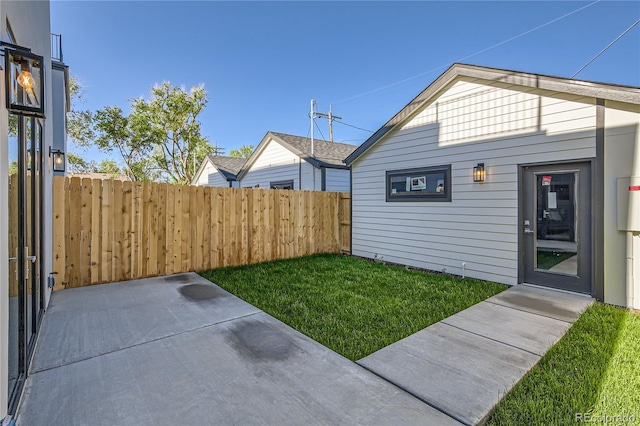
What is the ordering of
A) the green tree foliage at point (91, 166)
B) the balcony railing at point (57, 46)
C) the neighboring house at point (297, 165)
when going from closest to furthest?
1. the balcony railing at point (57, 46)
2. the neighboring house at point (297, 165)
3. the green tree foliage at point (91, 166)

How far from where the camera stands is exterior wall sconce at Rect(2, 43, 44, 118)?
70.5 inches

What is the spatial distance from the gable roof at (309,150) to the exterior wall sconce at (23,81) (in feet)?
29.4

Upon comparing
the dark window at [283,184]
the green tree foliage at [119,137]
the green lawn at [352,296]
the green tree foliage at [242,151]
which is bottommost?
the green lawn at [352,296]

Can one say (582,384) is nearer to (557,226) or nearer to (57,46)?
(557,226)

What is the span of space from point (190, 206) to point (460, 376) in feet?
18.1

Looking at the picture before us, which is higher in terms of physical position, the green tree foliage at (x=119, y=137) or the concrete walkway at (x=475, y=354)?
the green tree foliage at (x=119, y=137)

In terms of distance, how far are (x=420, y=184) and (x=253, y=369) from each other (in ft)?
17.2

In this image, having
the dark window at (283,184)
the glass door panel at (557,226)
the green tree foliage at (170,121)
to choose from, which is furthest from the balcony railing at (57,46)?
the glass door panel at (557,226)

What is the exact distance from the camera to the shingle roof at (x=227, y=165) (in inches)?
643

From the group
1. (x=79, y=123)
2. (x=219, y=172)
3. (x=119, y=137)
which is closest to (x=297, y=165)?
(x=219, y=172)

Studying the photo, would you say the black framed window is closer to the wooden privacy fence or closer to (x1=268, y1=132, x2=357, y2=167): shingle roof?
the wooden privacy fence

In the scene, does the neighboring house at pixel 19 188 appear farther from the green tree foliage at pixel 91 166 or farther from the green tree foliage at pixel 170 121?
the green tree foliage at pixel 91 166

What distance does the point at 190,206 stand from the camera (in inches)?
243

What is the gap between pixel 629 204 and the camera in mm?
4008
